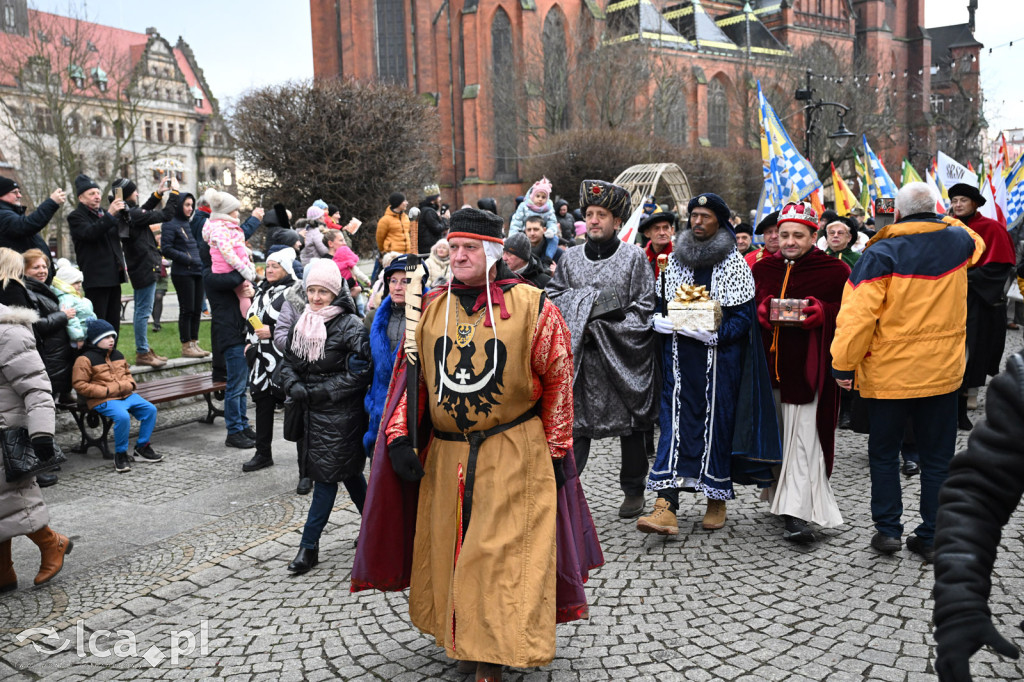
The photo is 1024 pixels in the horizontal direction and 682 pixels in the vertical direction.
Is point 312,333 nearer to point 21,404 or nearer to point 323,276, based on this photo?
point 323,276

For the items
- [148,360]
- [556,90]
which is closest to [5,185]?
[148,360]

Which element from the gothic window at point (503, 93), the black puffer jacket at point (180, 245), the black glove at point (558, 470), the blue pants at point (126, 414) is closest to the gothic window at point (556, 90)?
the gothic window at point (503, 93)

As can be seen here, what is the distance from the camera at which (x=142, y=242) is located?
10.1 meters

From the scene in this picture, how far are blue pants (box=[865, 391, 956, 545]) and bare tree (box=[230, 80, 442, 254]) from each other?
16.4m

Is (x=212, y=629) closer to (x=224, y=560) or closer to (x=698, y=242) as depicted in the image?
(x=224, y=560)

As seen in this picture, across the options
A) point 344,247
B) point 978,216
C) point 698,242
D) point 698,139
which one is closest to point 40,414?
point 698,242

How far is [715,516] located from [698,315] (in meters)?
1.39

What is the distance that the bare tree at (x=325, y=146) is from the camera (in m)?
20.0

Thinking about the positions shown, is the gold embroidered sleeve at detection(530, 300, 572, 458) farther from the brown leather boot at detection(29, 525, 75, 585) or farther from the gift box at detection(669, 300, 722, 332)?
the brown leather boot at detection(29, 525, 75, 585)

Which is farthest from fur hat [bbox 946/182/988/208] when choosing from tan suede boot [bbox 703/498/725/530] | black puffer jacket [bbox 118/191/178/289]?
black puffer jacket [bbox 118/191/178/289]

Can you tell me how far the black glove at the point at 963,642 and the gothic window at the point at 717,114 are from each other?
51.4 m

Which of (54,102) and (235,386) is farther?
(54,102)

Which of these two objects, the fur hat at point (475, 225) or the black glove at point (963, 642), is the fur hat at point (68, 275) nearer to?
the fur hat at point (475, 225)

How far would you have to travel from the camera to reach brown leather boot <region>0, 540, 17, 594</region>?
5.08 metres
